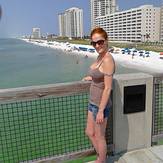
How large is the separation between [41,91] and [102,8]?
193 metres

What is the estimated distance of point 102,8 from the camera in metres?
190

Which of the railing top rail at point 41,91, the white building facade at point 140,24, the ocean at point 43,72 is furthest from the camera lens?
the white building facade at point 140,24

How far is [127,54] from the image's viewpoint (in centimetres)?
6656

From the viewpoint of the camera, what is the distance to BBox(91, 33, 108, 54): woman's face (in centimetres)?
322

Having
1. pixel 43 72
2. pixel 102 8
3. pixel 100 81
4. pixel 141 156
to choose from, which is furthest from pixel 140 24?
pixel 100 81

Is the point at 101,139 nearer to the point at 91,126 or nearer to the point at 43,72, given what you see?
the point at 91,126

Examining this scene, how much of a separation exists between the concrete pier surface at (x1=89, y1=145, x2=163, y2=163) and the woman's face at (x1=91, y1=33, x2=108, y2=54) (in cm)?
165

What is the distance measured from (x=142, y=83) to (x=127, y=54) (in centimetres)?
6369

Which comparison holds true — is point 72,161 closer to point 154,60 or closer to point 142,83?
point 142,83

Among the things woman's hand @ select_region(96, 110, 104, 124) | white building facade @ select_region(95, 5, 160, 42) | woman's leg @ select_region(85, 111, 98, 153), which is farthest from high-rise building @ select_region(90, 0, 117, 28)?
woman's hand @ select_region(96, 110, 104, 124)

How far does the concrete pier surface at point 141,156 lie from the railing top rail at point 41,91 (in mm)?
1124

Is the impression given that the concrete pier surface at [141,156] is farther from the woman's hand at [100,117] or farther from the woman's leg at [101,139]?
the woman's hand at [100,117]

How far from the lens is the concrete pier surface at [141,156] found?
3924 millimetres

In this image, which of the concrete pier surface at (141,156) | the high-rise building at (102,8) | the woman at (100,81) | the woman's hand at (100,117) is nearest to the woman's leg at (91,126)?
the woman at (100,81)
